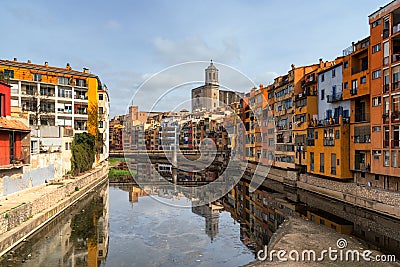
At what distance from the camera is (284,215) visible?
24.2 metres

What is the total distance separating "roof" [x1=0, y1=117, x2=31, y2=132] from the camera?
20.4 m

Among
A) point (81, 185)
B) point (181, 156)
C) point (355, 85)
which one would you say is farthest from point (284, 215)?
point (181, 156)

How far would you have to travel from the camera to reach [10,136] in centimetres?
2186

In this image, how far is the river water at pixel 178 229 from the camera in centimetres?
1549

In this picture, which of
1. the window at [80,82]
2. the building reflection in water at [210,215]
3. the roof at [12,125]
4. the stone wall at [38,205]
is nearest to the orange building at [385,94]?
the building reflection in water at [210,215]

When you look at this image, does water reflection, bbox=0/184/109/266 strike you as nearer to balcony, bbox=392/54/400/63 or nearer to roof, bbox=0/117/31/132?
roof, bbox=0/117/31/132

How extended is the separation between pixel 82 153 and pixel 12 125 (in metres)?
17.1

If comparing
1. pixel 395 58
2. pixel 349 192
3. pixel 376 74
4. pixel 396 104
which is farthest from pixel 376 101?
pixel 349 192

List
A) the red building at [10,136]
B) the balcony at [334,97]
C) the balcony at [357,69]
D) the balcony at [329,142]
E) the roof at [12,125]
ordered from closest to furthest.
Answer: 1. the roof at [12,125]
2. the red building at [10,136]
3. the balcony at [357,69]
4. the balcony at [334,97]
5. the balcony at [329,142]

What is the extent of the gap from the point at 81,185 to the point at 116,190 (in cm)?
644

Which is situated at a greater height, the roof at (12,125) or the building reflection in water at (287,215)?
the roof at (12,125)

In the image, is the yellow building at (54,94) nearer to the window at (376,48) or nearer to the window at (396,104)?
the window at (376,48)

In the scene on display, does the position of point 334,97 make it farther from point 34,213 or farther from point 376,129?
point 34,213

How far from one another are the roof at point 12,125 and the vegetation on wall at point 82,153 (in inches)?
498
